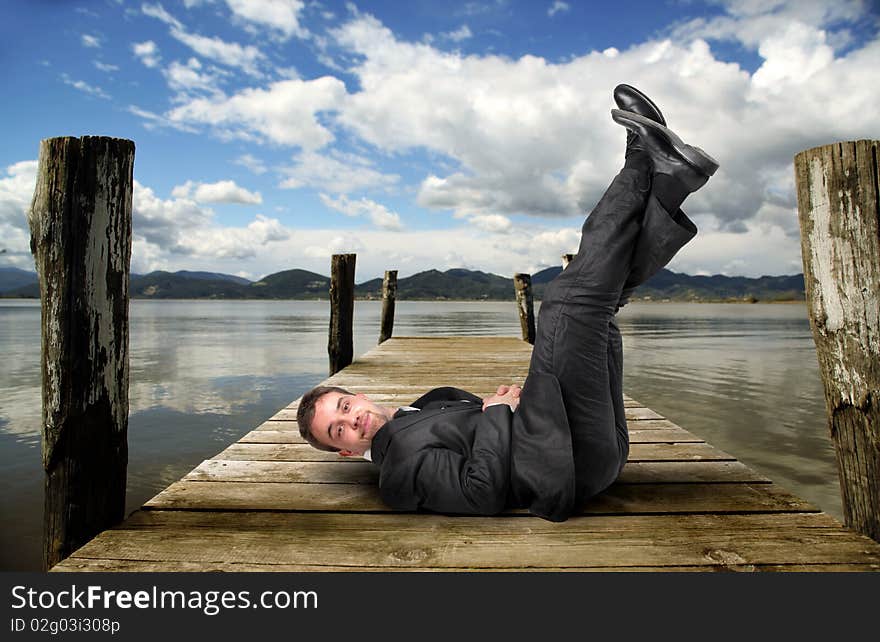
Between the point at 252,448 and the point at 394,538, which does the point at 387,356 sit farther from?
the point at 394,538

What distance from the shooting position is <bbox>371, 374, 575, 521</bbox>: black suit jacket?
240 centimetres

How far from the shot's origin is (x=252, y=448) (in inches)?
149

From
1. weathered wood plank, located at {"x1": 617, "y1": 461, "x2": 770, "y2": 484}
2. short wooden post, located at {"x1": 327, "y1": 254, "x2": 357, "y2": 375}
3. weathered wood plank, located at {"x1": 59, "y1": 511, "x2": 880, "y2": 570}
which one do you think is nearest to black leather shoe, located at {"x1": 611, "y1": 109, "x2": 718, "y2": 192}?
weathered wood plank, located at {"x1": 59, "y1": 511, "x2": 880, "y2": 570}

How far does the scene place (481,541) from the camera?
2.28m

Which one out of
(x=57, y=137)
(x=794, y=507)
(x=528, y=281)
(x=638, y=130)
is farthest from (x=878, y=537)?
(x=528, y=281)

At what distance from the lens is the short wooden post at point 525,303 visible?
13.0 metres

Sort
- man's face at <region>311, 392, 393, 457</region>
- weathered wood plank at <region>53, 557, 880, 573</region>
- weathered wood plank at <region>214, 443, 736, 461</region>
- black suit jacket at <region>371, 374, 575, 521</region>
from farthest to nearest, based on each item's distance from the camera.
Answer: weathered wood plank at <region>214, 443, 736, 461</region>, man's face at <region>311, 392, 393, 457</region>, black suit jacket at <region>371, 374, 575, 521</region>, weathered wood plank at <region>53, 557, 880, 573</region>

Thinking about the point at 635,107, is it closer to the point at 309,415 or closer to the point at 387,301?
the point at 309,415

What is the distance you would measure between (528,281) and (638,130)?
11.1 meters

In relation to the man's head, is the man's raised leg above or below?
above

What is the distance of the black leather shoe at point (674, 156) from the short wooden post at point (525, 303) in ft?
34.8

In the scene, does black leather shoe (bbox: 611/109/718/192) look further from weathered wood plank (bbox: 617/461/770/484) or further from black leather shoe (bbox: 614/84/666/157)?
weathered wood plank (bbox: 617/461/770/484)

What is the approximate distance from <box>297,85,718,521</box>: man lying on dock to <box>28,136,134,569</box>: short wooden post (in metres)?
1.44

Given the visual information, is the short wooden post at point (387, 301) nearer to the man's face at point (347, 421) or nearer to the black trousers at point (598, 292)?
the man's face at point (347, 421)
